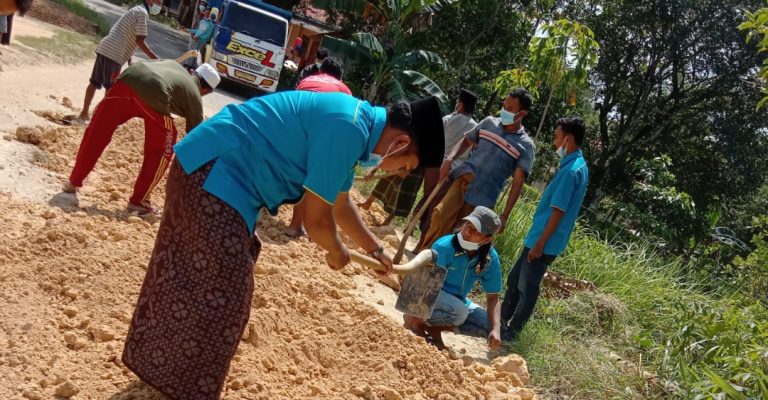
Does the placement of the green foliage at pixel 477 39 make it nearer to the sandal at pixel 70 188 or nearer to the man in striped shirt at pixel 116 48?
the man in striped shirt at pixel 116 48

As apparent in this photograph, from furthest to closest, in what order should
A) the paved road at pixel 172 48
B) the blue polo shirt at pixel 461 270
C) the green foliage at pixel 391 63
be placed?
the paved road at pixel 172 48, the green foliage at pixel 391 63, the blue polo shirt at pixel 461 270

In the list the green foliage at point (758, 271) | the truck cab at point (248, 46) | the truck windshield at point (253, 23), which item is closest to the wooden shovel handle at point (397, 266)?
the green foliage at point (758, 271)

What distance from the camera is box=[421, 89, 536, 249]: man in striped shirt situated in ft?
18.5

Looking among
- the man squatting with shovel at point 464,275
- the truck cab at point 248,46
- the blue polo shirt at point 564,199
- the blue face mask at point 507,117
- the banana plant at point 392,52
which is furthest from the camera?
the truck cab at point 248,46

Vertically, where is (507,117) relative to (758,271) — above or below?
above

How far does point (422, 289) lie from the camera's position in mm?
4270

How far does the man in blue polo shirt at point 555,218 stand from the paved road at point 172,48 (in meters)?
7.72

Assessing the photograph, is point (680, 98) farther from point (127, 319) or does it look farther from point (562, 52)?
point (127, 319)

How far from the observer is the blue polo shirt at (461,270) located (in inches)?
184

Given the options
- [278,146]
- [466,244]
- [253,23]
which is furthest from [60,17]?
[278,146]

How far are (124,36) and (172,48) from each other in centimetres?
1516

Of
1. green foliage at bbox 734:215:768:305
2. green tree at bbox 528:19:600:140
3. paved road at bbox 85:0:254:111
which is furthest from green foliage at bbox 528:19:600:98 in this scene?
paved road at bbox 85:0:254:111

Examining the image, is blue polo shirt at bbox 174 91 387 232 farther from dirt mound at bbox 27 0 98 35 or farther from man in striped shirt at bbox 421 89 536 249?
dirt mound at bbox 27 0 98 35

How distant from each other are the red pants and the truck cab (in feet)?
35.7
